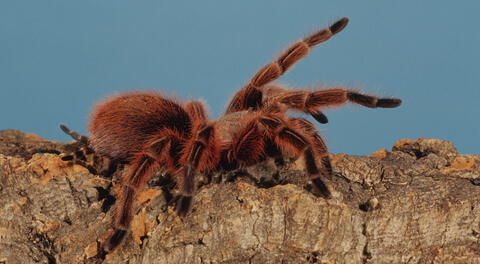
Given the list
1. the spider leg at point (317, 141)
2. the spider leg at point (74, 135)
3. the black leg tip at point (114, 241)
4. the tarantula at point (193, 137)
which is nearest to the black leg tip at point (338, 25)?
the tarantula at point (193, 137)

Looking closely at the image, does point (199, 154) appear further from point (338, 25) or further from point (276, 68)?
point (338, 25)

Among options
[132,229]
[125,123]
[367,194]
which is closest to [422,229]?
[367,194]

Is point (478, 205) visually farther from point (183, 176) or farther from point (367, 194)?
point (183, 176)

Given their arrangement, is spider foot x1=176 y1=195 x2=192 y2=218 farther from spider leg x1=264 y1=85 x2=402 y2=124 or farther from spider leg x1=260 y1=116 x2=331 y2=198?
spider leg x1=264 y1=85 x2=402 y2=124

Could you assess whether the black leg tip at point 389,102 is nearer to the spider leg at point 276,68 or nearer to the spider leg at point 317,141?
the spider leg at point 317,141

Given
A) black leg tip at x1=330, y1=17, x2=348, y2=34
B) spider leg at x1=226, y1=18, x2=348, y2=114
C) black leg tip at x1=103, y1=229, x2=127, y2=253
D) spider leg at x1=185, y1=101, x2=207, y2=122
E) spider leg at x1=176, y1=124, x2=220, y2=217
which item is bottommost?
black leg tip at x1=103, y1=229, x2=127, y2=253

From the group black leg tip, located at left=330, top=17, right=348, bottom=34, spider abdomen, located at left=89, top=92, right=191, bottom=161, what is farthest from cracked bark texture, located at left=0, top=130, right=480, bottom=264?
black leg tip, located at left=330, top=17, right=348, bottom=34
